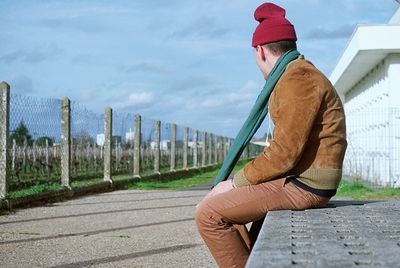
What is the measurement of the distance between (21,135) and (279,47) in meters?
12.8

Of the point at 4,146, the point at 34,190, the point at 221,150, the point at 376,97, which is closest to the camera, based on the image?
the point at 4,146

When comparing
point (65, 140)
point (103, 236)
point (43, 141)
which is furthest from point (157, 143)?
point (103, 236)

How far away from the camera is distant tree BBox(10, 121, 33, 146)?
44.8 feet

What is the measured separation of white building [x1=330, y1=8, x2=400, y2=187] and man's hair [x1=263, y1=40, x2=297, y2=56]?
43.6 ft

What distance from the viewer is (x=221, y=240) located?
3793mm

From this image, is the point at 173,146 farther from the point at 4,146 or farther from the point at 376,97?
the point at 4,146

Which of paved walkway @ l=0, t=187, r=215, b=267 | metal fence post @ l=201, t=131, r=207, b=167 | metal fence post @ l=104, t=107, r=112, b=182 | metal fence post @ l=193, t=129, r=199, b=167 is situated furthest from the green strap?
Result: metal fence post @ l=201, t=131, r=207, b=167

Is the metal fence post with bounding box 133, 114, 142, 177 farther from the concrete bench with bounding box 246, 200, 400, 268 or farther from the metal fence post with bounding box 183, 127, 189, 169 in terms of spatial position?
the concrete bench with bounding box 246, 200, 400, 268

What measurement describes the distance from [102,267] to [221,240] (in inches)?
95.0

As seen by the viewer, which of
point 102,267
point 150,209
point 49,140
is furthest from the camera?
point 49,140

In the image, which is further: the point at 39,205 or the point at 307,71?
the point at 39,205

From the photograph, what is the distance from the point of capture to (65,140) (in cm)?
1399

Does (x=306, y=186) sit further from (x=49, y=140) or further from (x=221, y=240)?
(x=49, y=140)

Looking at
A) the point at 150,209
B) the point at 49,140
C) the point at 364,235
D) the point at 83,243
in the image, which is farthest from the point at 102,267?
the point at 49,140
